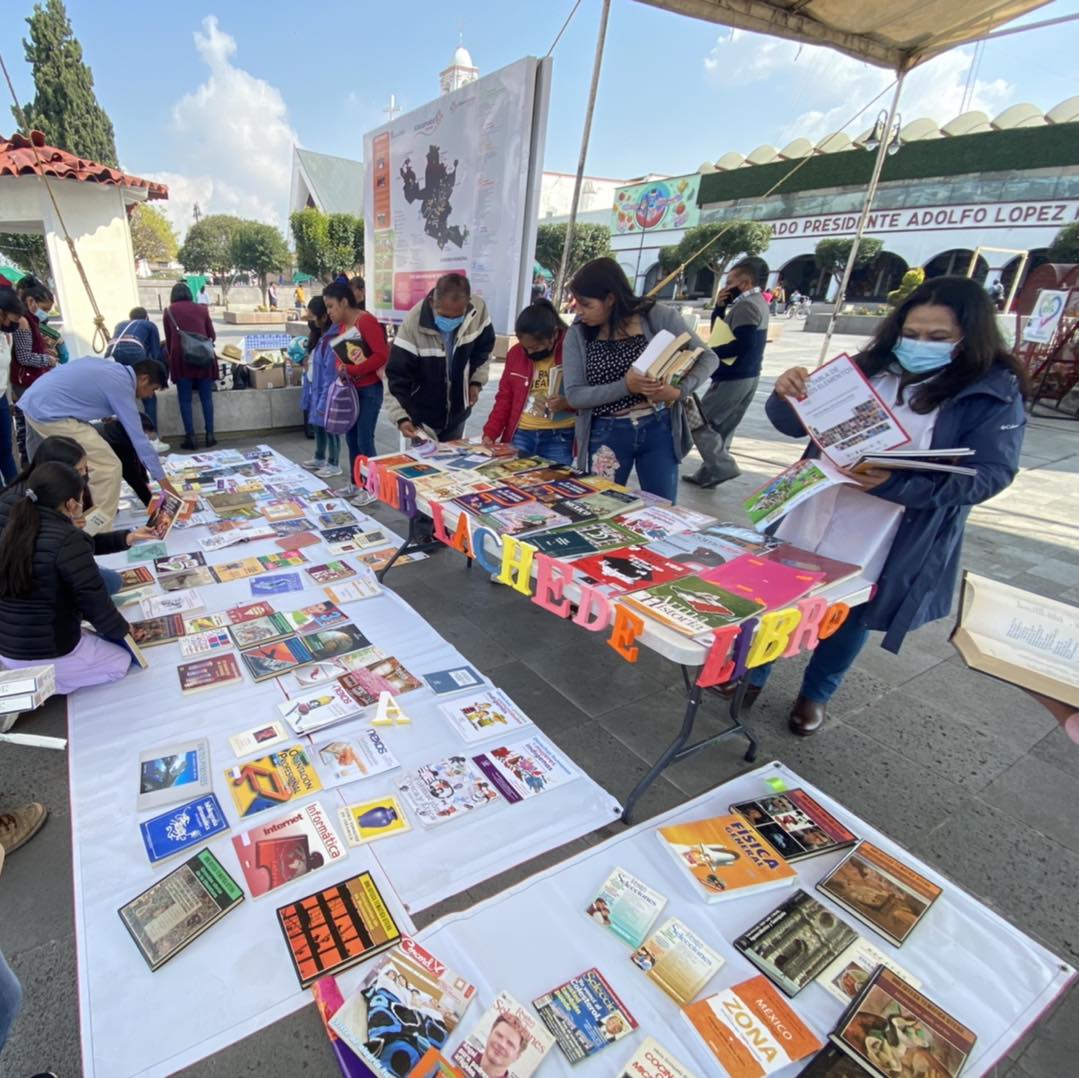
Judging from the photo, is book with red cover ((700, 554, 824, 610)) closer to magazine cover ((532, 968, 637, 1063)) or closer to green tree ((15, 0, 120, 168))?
magazine cover ((532, 968, 637, 1063))

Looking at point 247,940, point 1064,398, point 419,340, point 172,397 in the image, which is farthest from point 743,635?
point 1064,398

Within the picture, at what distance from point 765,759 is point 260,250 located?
35408 mm

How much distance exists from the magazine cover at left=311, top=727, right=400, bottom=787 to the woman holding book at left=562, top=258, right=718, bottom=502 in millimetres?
1451

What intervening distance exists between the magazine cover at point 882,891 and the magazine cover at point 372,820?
115 cm

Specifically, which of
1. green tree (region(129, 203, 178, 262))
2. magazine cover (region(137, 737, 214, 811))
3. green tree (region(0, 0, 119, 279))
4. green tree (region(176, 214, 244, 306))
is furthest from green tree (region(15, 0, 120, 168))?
magazine cover (region(137, 737, 214, 811))

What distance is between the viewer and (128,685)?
2.18 meters

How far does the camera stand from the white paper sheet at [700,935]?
48.2 inches

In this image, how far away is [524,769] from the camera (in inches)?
74.5

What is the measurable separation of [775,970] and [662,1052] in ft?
1.10

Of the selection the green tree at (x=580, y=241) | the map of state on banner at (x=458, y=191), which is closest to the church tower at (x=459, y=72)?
the green tree at (x=580, y=241)

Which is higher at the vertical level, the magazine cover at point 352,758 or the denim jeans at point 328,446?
the denim jeans at point 328,446

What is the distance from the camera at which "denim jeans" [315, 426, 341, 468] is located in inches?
187

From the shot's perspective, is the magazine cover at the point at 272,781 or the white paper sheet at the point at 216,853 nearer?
the white paper sheet at the point at 216,853

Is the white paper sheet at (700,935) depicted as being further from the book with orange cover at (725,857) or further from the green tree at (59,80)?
the green tree at (59,80)
